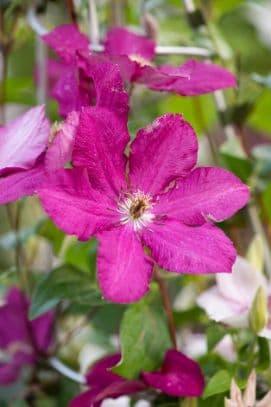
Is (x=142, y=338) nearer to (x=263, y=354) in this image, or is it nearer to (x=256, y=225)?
(x=263, y=354)

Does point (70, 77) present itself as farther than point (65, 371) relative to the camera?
No

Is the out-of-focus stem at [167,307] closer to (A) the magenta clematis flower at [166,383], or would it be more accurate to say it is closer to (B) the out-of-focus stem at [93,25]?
(A) the magenta clematis flower at [166,383]

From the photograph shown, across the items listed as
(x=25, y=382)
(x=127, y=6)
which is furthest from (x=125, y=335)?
(x=127, y=6)

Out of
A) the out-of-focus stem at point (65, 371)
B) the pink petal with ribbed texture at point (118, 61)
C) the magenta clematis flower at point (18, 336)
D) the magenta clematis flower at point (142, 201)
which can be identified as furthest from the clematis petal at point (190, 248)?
the magenta clematis flower at point (18, 336)

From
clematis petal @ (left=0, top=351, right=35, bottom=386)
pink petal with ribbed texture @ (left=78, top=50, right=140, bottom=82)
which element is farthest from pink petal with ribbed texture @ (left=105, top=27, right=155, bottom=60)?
clematis petal @ (left=0, top=351, right=35, bottom=386)

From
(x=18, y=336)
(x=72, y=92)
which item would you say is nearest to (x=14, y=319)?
(x=18, y=336)

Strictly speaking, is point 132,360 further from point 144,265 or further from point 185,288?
point 185,288
